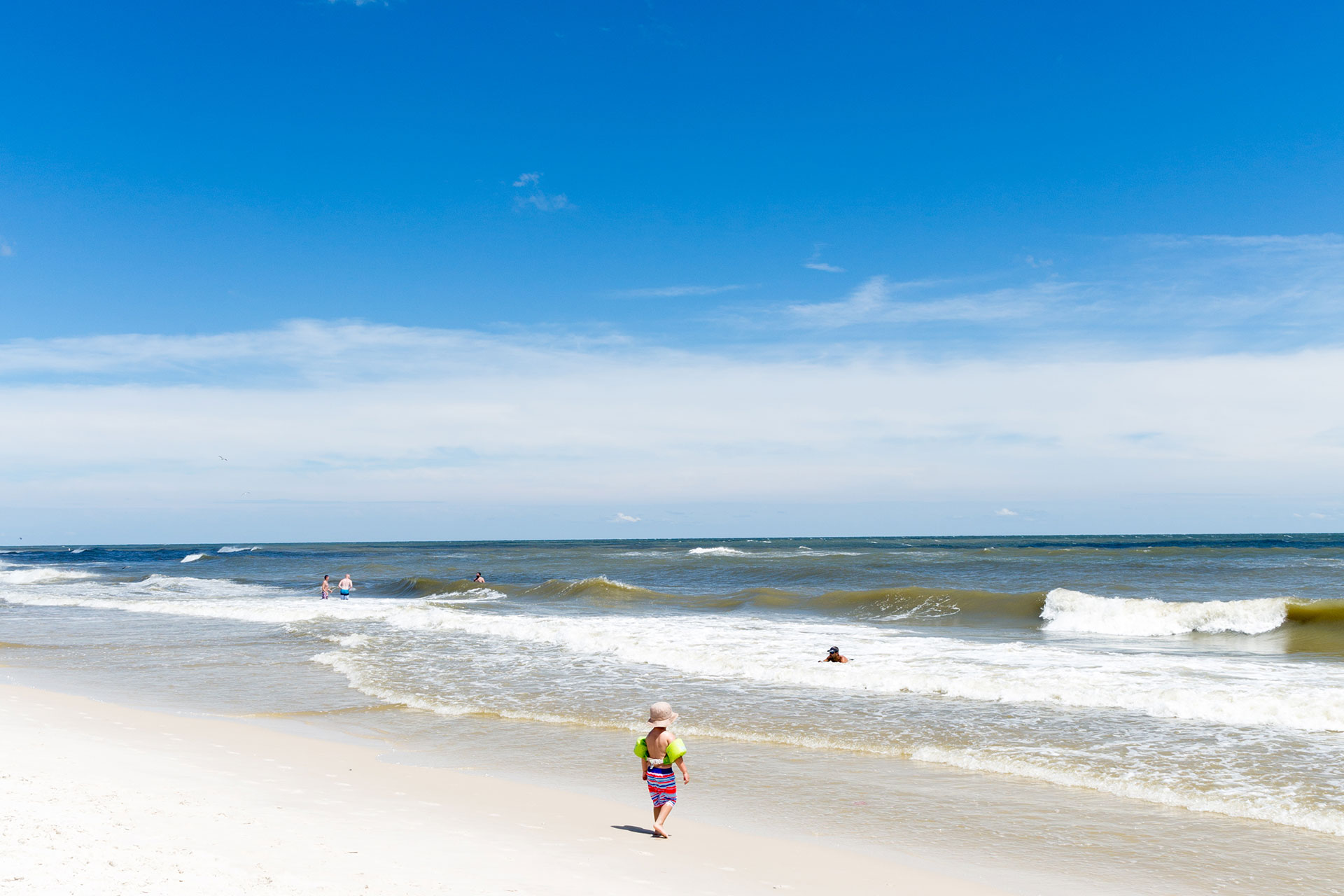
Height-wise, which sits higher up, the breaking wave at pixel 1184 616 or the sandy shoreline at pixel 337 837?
the sandy shoreline at pixel 337 837

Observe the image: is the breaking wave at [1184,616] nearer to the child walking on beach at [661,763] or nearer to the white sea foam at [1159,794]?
the white sea foam at [1159,794]

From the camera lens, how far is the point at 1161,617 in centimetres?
2302

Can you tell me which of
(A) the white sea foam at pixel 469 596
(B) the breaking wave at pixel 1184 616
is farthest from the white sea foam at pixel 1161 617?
(A) the white sea foam at pixel 469 596

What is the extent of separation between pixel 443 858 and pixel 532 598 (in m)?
30.9

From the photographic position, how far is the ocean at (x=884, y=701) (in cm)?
723

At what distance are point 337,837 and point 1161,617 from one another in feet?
76.3

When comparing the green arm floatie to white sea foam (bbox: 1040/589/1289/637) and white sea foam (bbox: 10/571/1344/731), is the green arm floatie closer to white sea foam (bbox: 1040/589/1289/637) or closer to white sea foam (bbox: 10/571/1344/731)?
white sea foam (bbox: 10/571/1344/731)

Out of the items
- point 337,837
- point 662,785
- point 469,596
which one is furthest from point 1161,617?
point 469,596

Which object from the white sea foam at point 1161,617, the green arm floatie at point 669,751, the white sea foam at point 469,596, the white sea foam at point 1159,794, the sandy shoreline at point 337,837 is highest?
the green arm floatie at point 669,751

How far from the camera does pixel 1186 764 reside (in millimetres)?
8969

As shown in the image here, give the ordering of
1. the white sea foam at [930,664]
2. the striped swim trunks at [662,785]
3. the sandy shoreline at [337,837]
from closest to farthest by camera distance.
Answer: the sandy shoreline at [337,837]
the striped swim trunks at [662,785]
the white sea foam at [930,664]

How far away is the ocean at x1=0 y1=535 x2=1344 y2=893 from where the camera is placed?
7234 mm

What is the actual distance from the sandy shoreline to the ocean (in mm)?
682

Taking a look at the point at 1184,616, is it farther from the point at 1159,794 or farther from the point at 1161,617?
the point at 1159,794
